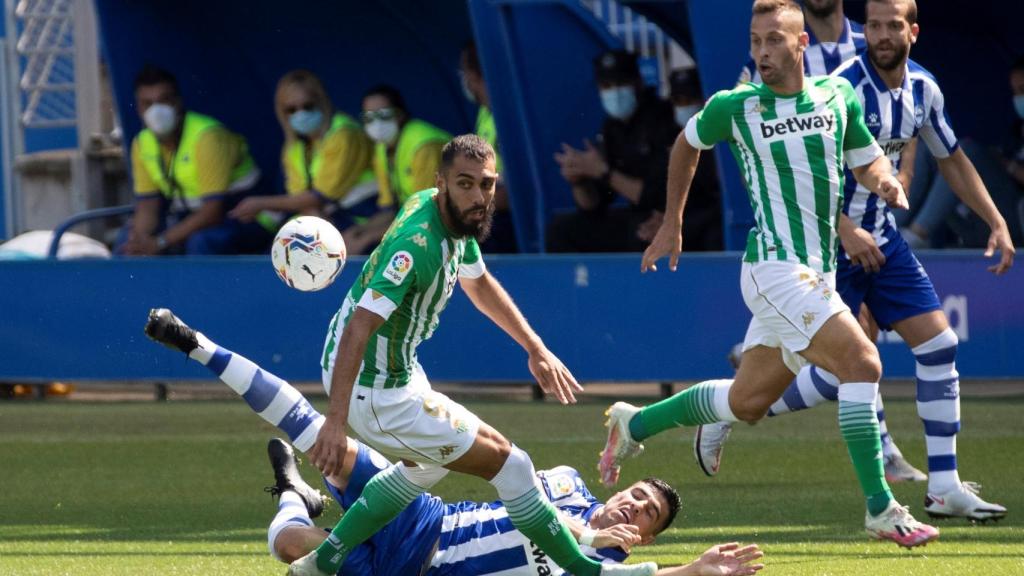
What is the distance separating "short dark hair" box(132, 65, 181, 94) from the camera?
13297 mm

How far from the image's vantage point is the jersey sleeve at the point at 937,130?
714 centimetres

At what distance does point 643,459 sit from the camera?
29.1ft

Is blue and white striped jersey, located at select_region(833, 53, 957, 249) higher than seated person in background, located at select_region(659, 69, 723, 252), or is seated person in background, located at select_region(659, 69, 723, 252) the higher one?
blue and white striped jersey, located at select_region(833, 53, 957, 249)

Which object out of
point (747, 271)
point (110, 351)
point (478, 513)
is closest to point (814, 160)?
point (747, 271)

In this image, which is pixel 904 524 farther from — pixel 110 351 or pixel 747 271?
pixel 110 351

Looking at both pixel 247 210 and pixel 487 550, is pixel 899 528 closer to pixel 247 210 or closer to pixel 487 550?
pixel 487 550

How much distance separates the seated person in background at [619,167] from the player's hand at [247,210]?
2.20 metres

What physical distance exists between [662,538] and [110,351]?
233 inches

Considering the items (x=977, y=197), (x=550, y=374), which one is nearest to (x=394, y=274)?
(x=550, y=374)

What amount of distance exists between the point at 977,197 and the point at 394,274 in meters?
2.81

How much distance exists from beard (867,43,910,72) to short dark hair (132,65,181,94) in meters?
7.34

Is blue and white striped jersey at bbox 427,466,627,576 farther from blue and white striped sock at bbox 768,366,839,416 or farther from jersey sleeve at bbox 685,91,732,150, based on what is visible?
blue and white striped sock at bbox 768,366,839,416

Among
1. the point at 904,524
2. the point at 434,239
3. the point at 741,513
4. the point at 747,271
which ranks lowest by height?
the point at 741,513

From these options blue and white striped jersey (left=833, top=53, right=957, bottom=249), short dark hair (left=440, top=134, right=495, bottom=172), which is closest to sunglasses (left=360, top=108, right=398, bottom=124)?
blue and white striped jersey (left=833, top=53, right=957, bottom=249)
